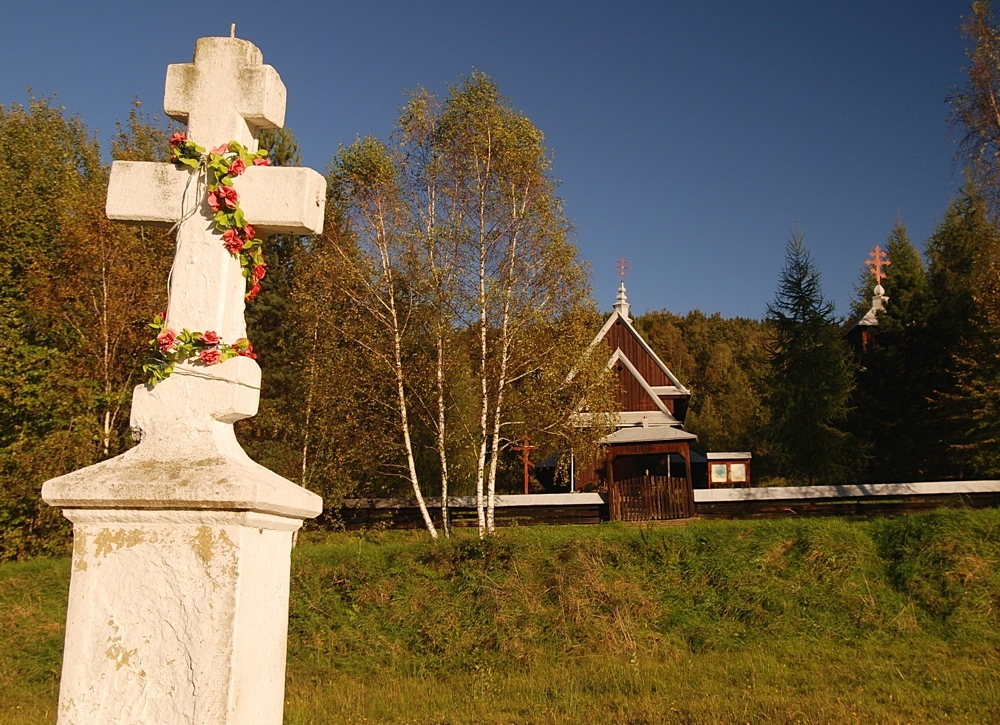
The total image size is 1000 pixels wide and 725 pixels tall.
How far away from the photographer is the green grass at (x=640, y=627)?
8.11 metres

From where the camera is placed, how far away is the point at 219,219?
3.42 m

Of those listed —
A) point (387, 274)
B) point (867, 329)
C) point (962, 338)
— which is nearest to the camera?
point (387, 274)

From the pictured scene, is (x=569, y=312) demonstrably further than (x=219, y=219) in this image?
Yes

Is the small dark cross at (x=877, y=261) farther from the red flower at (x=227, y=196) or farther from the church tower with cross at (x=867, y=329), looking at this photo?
the red flower at (x=227, y=196)

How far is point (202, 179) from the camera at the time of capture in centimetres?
351

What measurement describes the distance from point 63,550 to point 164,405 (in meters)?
16.6

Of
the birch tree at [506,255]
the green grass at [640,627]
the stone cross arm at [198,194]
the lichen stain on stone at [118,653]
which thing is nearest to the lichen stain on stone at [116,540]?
the lichen stain on stone at [118,653]

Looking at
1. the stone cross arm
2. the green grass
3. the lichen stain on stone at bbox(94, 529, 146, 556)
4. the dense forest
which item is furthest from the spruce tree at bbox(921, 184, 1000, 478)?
the lichen stain on stone at bbox(94, 529, 146, 556)

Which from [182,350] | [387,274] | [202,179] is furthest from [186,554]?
[387,274]

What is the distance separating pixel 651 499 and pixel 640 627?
9216mm

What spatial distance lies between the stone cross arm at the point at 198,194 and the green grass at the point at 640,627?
5543mm

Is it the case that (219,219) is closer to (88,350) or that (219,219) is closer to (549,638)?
(549,638)

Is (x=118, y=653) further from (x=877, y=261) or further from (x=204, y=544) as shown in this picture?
(x=877, y=261)

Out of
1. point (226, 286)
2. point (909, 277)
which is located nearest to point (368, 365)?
point (226, 286)
